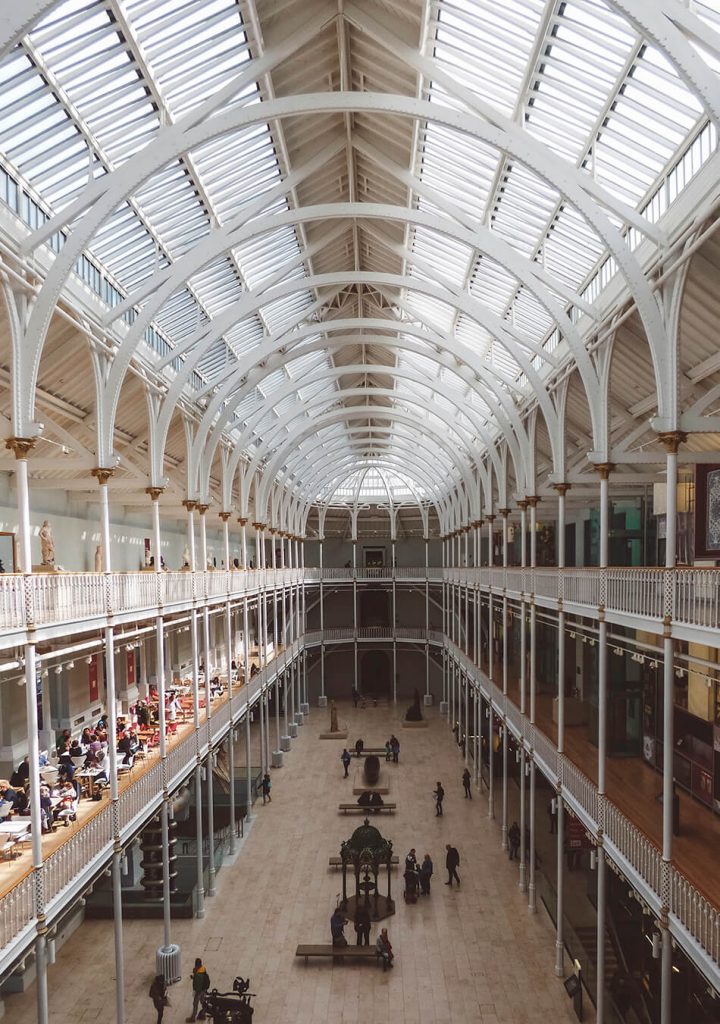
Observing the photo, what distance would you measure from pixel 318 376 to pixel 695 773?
16.4 m

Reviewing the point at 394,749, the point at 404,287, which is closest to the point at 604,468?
the point at 404,287

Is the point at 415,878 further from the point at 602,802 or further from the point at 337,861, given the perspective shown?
the point at 602,802

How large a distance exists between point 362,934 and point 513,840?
6.60m

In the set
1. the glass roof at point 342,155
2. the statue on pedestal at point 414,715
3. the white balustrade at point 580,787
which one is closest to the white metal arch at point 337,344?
the glass roof at point 342,155

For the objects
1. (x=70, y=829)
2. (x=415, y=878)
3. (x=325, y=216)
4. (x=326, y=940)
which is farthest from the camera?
(x=415, y=878)

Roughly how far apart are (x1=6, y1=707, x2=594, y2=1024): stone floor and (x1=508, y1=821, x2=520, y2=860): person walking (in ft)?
1.28

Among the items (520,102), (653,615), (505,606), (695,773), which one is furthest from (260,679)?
(520,102)

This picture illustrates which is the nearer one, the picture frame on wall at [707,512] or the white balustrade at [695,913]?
the white balustrade at [695,913]

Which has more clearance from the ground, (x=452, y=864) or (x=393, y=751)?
(x=452, y=864)

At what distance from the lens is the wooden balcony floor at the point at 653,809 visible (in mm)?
12102

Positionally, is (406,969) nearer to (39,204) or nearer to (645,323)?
(645,323)

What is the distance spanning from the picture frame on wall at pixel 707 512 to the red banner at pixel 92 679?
17.1 m

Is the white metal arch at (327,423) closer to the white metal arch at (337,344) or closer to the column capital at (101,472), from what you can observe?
the white metal arch at (337,344)

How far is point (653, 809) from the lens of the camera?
1515 centimetres
